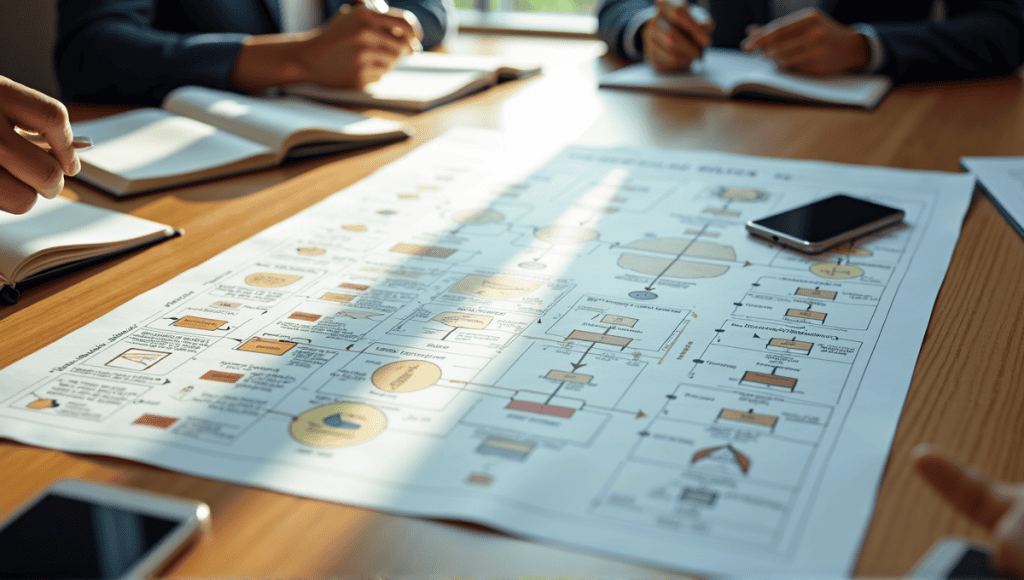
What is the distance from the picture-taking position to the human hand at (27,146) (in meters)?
0.59

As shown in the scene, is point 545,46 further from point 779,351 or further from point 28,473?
point 28,473

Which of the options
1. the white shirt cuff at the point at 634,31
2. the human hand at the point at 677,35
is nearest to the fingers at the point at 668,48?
the human hand at the point at 677,35

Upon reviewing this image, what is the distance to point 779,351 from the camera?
1.60 feet

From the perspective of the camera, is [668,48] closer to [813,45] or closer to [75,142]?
[813,45]

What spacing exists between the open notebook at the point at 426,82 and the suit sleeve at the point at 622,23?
0.77ft

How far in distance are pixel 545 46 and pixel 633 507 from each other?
5.05ft

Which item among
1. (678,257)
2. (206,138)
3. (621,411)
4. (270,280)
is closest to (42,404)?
(270,280)

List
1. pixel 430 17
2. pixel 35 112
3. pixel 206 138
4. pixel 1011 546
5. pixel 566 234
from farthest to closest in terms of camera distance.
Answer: pixel 430 17 < pixel 206 138 < pixel 566 234 < pixel 35 112 < pixel 1011 546

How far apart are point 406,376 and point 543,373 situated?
78 mm

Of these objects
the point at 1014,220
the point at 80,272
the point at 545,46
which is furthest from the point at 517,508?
the point at 545,46

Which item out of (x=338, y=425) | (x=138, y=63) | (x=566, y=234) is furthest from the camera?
(x=138, y=63)

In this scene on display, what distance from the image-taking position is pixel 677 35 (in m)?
1.34

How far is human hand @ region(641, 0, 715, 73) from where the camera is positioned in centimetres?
133

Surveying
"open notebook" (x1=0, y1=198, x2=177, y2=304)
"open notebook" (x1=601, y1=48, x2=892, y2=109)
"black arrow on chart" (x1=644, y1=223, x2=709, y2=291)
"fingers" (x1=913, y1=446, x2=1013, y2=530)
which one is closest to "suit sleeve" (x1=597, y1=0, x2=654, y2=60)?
"open notebook" (x1=601, y1=48, x2=892, y2=109)
